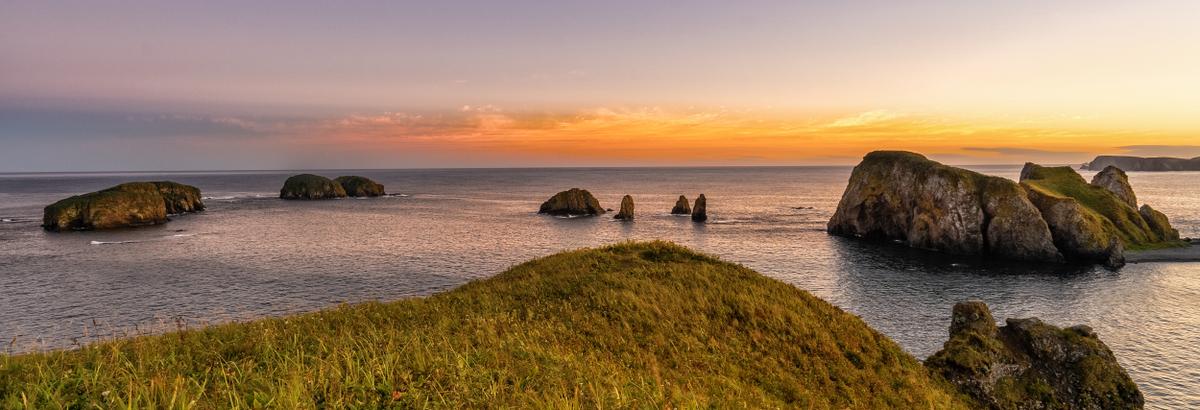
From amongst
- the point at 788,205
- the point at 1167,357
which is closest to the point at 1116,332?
the point at 1167,357

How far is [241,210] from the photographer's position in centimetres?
12875

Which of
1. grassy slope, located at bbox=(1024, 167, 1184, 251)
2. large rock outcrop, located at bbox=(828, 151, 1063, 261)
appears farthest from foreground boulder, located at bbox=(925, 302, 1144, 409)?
grassy slope, located at bbox=(1024, 167, 1184, 251)

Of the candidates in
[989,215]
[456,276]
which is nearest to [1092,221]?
[989,215]

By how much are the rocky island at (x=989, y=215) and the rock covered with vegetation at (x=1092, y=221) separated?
11 cm

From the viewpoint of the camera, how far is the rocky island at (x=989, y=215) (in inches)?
2589

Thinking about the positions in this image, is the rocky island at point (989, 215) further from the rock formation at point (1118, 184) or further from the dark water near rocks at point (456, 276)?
the dark water near rocks at point (456, 276)

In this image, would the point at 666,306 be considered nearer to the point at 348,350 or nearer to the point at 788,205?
the point at 348,350

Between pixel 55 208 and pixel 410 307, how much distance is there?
12146 cm

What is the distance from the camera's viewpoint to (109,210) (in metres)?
96.8

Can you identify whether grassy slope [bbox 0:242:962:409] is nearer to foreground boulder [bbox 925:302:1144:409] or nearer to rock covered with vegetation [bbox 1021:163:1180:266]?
foreground boulder [bbox 925:302:1144:409]

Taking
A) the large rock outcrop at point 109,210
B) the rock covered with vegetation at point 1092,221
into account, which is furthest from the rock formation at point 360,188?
the rock covered with vegetation at point 1092,221

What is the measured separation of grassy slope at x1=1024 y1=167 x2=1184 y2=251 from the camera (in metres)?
73.1

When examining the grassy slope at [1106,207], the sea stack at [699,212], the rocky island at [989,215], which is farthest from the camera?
the sea stack at [699,212]

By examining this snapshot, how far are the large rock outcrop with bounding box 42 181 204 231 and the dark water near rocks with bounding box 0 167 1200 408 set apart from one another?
216 inches
